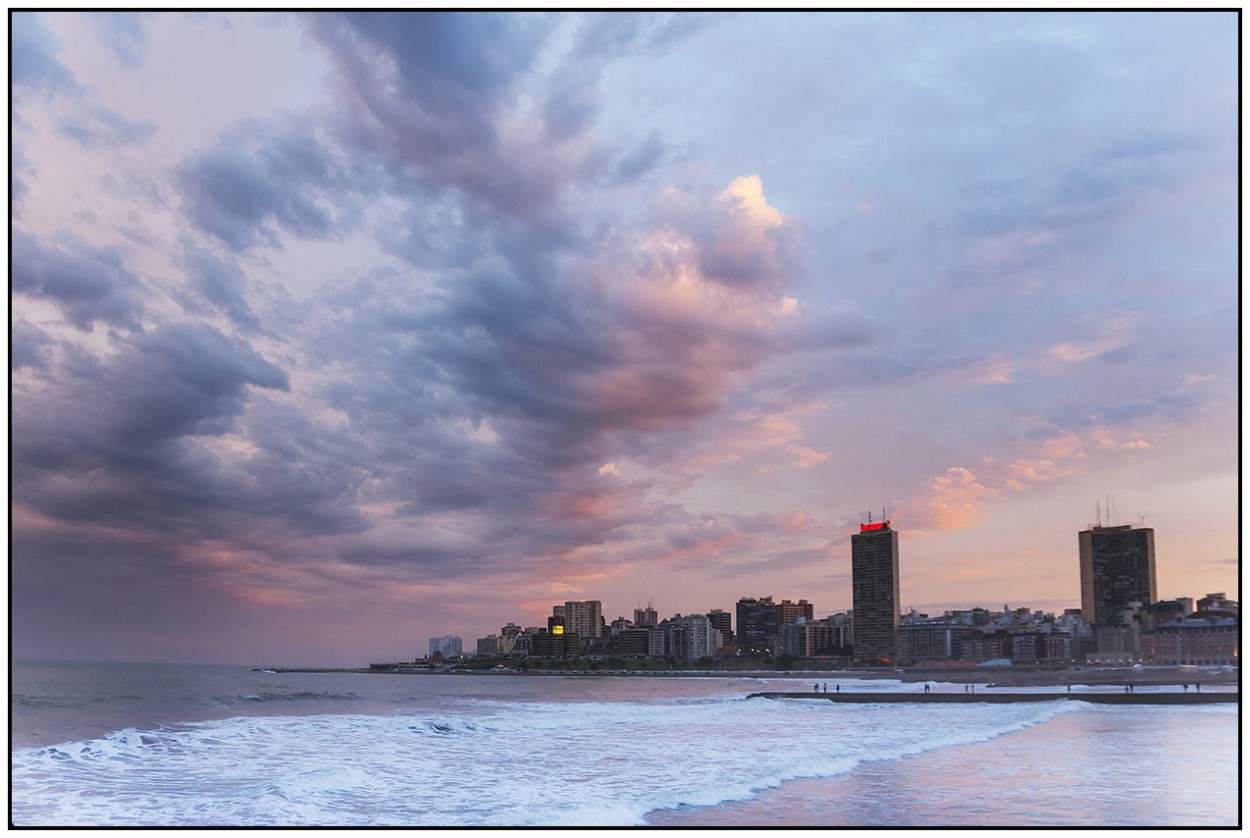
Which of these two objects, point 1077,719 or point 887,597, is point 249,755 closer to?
point 1077,719

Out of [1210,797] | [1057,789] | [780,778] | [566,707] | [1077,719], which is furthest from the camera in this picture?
[566,707]

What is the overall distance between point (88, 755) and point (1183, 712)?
39.0 m

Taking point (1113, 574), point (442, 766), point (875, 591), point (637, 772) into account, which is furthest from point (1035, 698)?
point (875, 591)

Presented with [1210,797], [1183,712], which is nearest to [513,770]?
[1210,797]

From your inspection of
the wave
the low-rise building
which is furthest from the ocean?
the low-rise building

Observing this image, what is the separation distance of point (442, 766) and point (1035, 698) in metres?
40.8

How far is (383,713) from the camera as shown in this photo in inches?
1730

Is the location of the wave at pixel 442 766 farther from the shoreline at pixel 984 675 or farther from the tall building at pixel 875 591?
the tall building at pixel 875 591

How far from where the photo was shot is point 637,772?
1872cm

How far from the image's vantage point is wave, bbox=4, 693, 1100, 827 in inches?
561

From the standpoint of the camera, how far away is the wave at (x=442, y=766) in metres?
14.2

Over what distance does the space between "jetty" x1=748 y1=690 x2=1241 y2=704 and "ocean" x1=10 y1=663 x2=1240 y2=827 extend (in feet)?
25.3

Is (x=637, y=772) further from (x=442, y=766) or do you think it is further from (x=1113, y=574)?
(x=1113, y=574)

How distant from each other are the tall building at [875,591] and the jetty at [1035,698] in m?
129
